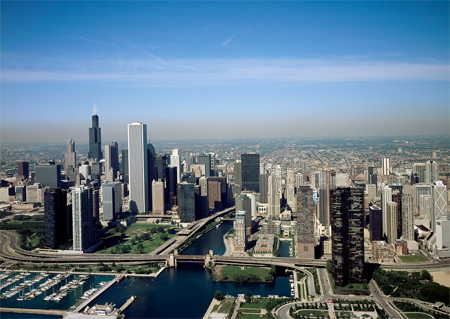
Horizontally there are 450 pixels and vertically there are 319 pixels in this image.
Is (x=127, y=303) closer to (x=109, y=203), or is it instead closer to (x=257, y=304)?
(x=257, y=304)

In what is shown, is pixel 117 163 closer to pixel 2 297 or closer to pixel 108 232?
pixel 108 232

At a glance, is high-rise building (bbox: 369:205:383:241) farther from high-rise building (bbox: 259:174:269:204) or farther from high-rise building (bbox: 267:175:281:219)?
high-rise building (bbox: 259:174:269:204)

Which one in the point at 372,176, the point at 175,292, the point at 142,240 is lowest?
the point at 175,292

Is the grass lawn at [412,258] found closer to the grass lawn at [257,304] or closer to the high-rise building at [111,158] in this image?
the grass lawn at [257,304]

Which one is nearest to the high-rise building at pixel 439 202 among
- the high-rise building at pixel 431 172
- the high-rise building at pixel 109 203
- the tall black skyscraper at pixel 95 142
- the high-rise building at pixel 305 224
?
the high-rise building at pixel 431 172

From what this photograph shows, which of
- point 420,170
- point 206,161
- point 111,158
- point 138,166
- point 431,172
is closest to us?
point 431,172

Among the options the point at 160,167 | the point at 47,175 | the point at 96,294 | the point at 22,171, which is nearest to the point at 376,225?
the point at 96,294

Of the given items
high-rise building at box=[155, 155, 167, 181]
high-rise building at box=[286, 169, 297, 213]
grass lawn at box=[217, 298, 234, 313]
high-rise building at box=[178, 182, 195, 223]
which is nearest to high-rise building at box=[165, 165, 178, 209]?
high-rise building at box=[155, 155, 167, 181]

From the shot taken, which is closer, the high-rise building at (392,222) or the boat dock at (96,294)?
the boat dock at (96,294)
